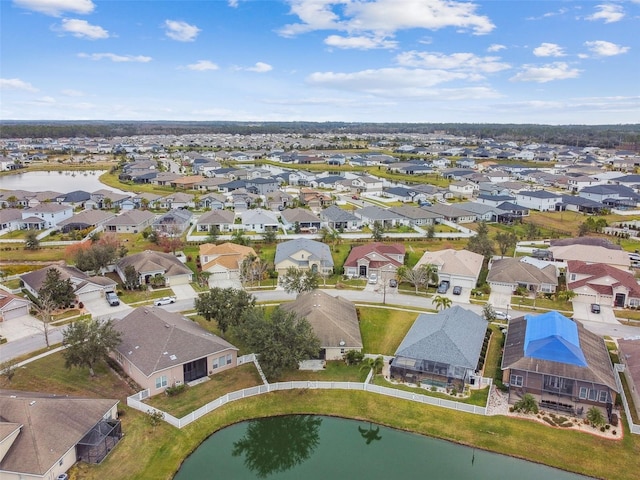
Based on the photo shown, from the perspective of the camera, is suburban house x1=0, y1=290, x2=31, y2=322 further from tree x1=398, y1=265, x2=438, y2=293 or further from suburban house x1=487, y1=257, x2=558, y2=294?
suburban house x1=487, y1=257, x2=558, y2=294

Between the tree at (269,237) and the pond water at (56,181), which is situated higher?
the tree at (269,237)

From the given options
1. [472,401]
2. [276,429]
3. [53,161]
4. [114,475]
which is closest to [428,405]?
[472,401]

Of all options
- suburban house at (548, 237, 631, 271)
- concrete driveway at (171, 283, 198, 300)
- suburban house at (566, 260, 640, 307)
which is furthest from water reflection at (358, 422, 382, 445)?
suburban house at (548, 237, 631, 271)

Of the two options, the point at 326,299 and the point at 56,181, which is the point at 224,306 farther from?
the point at 56,181

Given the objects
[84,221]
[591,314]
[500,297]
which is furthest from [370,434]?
[84,221]

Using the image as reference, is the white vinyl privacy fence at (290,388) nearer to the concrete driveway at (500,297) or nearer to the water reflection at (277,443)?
the water reflection at (277,443)

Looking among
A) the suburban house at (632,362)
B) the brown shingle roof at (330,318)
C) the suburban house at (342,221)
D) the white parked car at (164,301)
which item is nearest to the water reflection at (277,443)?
the brown shingle roof at (330,318)

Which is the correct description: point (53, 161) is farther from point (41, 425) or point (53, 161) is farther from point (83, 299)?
point (41, 425)
